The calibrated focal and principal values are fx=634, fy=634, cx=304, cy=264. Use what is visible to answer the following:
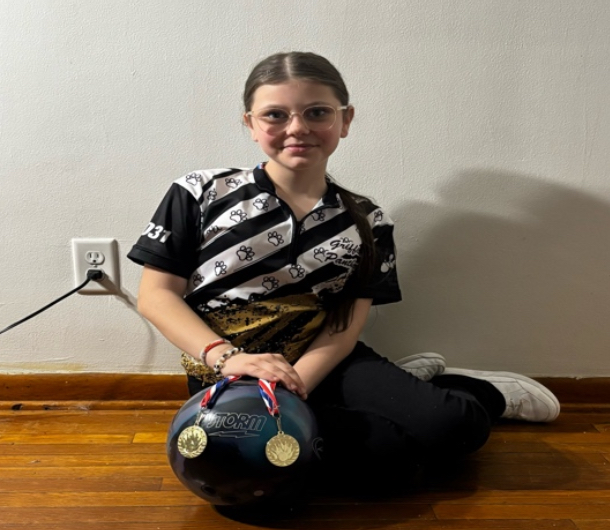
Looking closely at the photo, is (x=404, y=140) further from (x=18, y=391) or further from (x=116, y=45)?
(x=18, y=391)

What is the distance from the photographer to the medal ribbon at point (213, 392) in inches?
33.8

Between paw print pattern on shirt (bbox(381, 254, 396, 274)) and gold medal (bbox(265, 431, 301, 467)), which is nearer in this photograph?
gold medal (bbox(265, 431, 301, 467))

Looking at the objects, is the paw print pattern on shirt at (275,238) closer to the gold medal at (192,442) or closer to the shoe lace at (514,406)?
the gold medal at (192,442)

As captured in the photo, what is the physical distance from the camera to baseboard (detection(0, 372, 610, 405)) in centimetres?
129

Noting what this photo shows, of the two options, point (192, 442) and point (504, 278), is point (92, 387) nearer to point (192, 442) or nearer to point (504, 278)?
point (192, 442)

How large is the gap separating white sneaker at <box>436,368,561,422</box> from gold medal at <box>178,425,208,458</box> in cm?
66

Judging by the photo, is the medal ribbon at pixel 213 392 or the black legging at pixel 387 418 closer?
the medal ribbon at pixel 213 392

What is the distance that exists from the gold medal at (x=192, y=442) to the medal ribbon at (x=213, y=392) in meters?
0.03

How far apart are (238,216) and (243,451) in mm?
393

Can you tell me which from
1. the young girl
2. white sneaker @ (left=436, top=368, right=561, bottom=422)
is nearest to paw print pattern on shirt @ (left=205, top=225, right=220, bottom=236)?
the young girl

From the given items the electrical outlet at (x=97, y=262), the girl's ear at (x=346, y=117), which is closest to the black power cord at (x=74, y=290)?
the electrical outlet at (x=97, y=262)

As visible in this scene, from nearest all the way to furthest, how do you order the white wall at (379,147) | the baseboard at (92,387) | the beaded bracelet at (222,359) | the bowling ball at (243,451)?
the bowling ball at (243,451)
the beaded bracelet at (222,359)
the white wall at (379,147)
the baseboard at (92,387)

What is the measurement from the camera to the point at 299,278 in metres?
1.06

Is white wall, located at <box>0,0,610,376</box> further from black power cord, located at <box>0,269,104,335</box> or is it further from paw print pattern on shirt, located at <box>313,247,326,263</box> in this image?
→ paw print pattern on shirt, located at <box>313,247,326,263</box>
